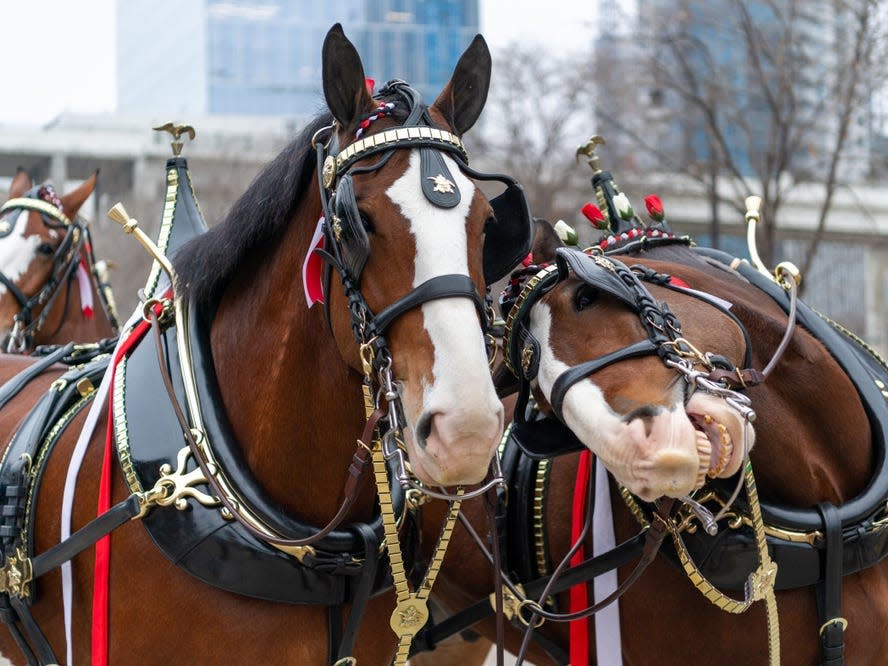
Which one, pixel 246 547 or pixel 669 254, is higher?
pixel 669 254

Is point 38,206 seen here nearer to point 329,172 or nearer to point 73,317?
point 73,317

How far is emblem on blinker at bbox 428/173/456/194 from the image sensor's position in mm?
2662

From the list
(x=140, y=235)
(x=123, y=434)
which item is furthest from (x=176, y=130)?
(x=123, y=434)

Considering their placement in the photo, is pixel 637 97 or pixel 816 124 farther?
pixel 637 97

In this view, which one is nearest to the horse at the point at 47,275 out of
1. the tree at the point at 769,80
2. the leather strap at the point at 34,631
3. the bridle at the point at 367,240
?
the leather strap at the point at 34,631

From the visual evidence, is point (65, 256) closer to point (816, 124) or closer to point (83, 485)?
point (83, 485)

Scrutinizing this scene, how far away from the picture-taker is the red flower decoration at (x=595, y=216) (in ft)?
13.5

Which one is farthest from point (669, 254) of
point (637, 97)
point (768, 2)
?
point (637, 97)

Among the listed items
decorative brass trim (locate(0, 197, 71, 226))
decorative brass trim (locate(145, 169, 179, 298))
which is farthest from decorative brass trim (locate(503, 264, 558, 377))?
decorative brass trim (locate(0, 197, 71, 226))

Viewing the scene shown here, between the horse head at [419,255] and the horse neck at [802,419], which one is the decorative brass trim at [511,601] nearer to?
the horse neck at [802,419]

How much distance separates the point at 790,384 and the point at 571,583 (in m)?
0.91

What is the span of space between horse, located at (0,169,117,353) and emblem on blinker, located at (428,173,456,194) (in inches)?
155

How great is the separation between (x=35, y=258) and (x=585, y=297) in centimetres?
394

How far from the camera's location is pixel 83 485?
10.7 ft
